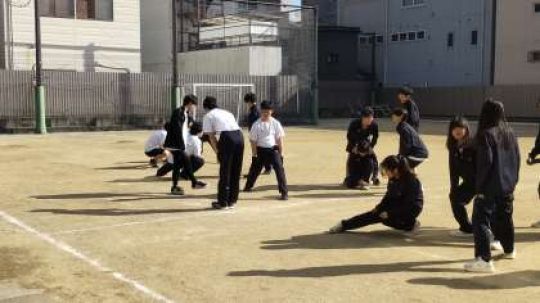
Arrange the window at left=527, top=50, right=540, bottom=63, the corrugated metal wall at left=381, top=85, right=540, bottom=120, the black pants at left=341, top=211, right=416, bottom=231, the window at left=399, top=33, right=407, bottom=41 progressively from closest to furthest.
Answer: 1. the black pants at left=341, top=211, right=416, bottom=231
2. the corrugated metal wall at left=381, top=85, right=540, bottom=120
3. the window at left=527, top=50, right=540, bottom=63
4. the window at left=399, top=33, right=407, bottom=41

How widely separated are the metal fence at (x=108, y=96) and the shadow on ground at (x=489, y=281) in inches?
981

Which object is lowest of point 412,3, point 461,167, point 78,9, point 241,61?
point 461,167

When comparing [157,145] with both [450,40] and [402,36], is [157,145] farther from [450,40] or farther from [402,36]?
[402,36]

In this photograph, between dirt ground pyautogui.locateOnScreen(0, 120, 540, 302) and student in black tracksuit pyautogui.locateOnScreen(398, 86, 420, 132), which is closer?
dirt ground pyautogui.locateOnScreen(0, 120, 540, 302)

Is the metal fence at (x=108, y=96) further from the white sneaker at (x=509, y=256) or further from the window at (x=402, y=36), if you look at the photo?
the white sneaker at (x=509, y=256)

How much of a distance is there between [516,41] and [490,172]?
38.4m

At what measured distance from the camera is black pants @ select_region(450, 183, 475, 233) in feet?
26.6

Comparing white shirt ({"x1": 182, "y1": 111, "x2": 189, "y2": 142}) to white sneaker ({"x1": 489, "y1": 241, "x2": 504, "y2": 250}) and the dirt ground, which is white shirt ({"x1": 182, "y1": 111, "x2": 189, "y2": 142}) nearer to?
the dirt ground

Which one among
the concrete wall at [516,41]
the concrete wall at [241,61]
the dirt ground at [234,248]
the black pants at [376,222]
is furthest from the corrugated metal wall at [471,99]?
the black pants at [376,222]

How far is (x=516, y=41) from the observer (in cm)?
4203

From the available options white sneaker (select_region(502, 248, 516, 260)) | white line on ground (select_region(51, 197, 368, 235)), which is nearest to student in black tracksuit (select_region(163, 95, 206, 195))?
white line on ground (select_region(51, 197, 368, 235))

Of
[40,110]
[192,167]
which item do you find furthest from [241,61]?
[192,167]

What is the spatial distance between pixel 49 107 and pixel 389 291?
25453mm

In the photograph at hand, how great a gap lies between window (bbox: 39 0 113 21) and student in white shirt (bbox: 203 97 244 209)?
25.9m
